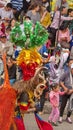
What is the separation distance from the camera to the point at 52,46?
14148 mm

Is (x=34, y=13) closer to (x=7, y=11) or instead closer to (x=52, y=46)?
(x=7, y=11)

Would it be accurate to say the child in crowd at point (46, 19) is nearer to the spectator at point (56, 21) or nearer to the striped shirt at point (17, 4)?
the spectator at point (56, 21)

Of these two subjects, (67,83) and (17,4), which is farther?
(17,4)

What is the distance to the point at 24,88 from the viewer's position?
8906 millimetres

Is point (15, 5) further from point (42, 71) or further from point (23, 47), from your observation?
point (42, 71)

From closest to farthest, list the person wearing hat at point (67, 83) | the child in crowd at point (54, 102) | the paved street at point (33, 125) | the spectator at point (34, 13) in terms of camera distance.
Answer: the paved street at point (33, 125) → the child in crowd at point (54, 102) → the person wearing hat at point (67, 83) → the spectator at point (34, 13)

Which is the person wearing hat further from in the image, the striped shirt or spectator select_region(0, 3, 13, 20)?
the striped shirt

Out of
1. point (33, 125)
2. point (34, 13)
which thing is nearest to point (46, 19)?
point (34, 13)

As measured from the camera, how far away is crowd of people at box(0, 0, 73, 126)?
11539 mm

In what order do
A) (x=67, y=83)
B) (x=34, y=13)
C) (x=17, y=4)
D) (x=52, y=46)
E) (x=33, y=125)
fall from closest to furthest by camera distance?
1. (x=33, y=125)
2. (x=67, y=83)
3. (x=34, y=13)
4. (x=52, y=46)
5. (x=17, y=4)

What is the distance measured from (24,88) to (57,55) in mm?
4496

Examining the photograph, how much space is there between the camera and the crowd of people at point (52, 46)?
11.5 metres

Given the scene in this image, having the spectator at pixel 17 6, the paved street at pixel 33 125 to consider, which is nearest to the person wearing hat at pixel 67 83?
the paved street at pixel 33 125

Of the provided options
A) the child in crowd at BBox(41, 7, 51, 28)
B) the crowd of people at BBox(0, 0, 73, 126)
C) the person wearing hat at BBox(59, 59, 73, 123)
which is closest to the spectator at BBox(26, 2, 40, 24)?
the crowd of people at BBox(0, 0, 73, 126)
